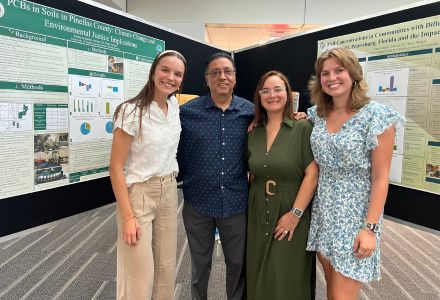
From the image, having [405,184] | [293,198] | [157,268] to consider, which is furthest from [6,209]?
[405,184]

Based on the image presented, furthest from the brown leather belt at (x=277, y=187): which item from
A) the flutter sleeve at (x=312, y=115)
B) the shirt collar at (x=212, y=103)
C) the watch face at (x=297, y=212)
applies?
the shirt collar at (x=212, y=103)

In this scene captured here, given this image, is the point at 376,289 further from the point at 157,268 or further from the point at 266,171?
the point at 157,268

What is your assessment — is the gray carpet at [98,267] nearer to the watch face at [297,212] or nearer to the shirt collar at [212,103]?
the shirt collar at [212,103]

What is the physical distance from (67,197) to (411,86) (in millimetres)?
1886

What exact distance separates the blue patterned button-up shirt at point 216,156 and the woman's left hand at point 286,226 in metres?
0.24

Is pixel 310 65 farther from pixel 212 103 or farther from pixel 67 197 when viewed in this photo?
pixel 67 197

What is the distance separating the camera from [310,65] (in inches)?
84.6

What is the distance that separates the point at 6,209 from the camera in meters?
1.47

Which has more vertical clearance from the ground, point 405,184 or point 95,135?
point 95,135

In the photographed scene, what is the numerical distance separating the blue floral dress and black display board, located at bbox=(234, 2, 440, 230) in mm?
361

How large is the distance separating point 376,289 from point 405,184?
137 cm

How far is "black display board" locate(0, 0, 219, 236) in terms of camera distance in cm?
150

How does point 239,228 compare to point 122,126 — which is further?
point 239,228

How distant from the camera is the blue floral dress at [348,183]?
1.37m
